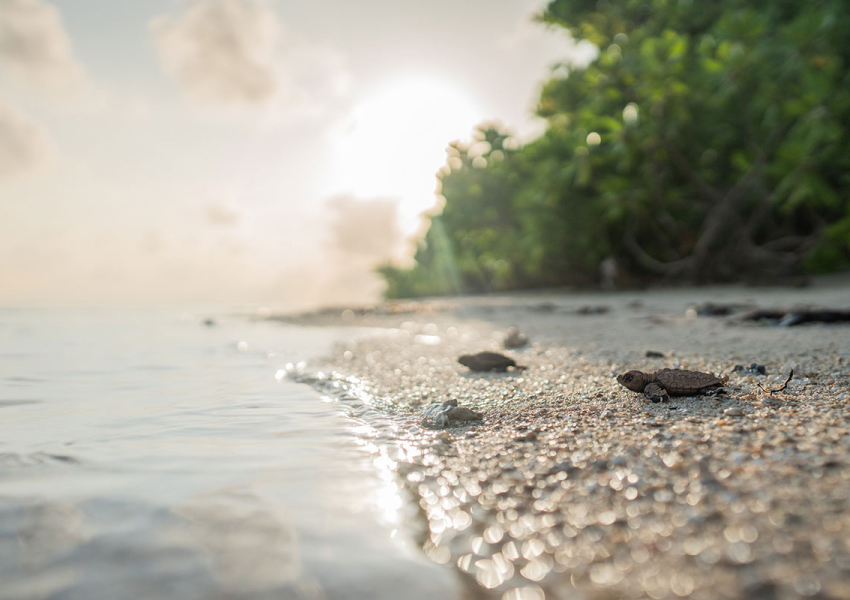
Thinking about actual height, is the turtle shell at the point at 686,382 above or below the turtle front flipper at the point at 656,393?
above

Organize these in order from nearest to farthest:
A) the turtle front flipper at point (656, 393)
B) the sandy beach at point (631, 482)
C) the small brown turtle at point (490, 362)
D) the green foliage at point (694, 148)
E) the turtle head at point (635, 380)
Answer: the sandy beach at point (631, 482)
the turtle front flipper at point (656, 393)
the turtle head at point (635, 380)
the small brown turtle at point (490, 362)
the green foliage at point (694, 148)

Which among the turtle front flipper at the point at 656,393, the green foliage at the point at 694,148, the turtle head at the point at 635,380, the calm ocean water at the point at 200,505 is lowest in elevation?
the calm ocean water at the point at 200,505

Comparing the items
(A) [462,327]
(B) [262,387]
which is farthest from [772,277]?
(B) [262,387]

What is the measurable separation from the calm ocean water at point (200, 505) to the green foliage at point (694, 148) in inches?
621

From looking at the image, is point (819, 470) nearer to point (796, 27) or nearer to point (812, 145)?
point (812, 145)

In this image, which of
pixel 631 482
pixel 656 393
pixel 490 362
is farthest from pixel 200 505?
pixel 490 362

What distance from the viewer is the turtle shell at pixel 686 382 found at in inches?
108

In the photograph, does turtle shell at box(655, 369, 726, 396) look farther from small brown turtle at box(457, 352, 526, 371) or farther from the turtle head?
small brown turtle at box(457, 352, 526, 371)

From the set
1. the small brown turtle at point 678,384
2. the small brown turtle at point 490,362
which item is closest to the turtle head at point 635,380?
the small brown turtle at point 678,384

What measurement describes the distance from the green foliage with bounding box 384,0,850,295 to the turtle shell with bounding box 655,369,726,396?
14014 millimetres

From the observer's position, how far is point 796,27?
14383mm

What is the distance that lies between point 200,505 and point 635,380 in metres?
2.30

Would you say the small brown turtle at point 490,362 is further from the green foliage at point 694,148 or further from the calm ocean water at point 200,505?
the green foliage at point 694,148

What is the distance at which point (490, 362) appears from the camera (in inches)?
167
